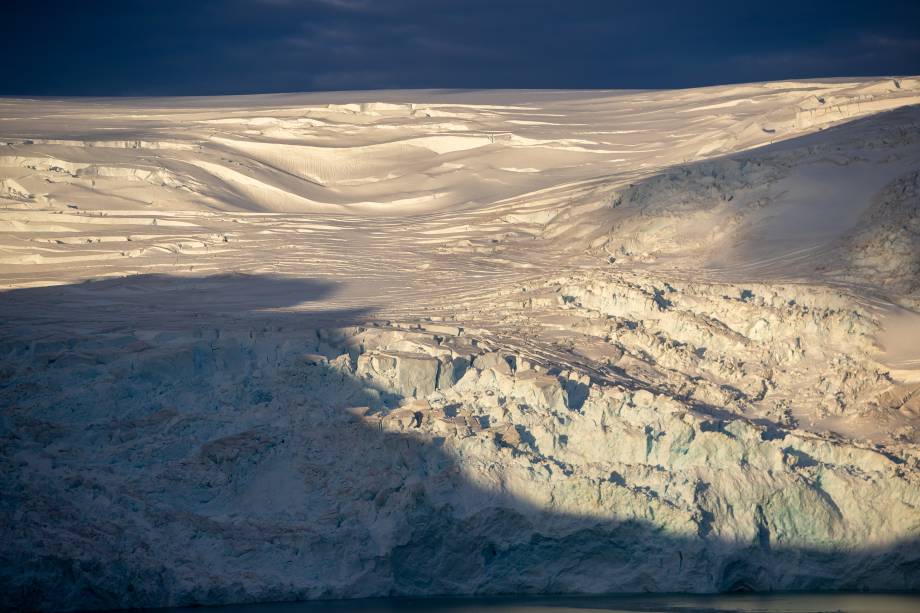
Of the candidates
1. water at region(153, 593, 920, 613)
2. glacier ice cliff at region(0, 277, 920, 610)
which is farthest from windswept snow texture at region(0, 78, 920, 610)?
water at region(153, 593, 920, 613)

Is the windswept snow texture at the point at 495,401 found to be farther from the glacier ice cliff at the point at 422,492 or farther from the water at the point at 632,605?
A: the water at the point at 632,605

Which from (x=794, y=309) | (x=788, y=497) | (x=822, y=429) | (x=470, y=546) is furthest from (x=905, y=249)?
(x=470, y=546)

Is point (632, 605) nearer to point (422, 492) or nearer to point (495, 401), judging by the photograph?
point (422, 492)

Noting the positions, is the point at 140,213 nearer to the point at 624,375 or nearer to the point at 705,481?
the point at 624,375

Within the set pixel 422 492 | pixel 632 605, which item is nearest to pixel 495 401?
pixel 422 492

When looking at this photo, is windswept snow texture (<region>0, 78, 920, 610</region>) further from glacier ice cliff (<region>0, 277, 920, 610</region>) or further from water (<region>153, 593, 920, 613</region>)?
water (<region>153, 593, 920, 613</region>)

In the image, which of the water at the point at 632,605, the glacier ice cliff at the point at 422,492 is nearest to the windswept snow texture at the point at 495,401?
the glacier ice cliff at the point at 422,492
